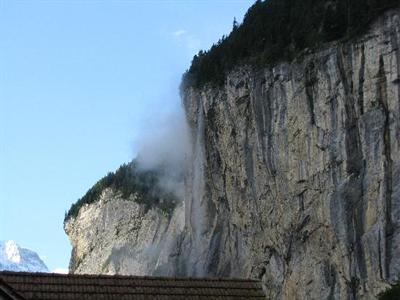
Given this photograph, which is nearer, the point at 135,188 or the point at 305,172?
the point at 305,172

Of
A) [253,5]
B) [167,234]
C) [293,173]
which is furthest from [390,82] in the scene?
[167,234]

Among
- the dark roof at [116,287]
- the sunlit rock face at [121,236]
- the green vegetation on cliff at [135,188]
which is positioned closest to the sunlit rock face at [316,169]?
the dark roof at [116,287]

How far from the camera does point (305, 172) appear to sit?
3028cm

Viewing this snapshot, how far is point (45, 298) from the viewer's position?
92.9 ft

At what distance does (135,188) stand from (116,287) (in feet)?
126

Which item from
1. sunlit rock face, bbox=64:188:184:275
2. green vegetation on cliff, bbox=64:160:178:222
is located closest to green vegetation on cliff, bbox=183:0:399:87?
sunlit rock face, bbox=64:188:184:275

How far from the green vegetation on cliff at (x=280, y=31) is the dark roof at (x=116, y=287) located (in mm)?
10115

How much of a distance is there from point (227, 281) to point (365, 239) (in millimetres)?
7656

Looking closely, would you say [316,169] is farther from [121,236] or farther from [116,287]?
[121,236]

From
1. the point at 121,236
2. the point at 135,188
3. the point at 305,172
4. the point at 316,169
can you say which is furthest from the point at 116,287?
the point at 135,188

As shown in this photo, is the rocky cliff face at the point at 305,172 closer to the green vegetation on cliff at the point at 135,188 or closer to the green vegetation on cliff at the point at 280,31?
the green vegetation on cliff at the point at 280,31

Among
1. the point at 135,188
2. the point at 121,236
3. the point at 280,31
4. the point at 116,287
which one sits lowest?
the point at 121,236

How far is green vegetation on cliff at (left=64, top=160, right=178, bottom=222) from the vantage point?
206 ft

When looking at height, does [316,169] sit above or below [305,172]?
above
